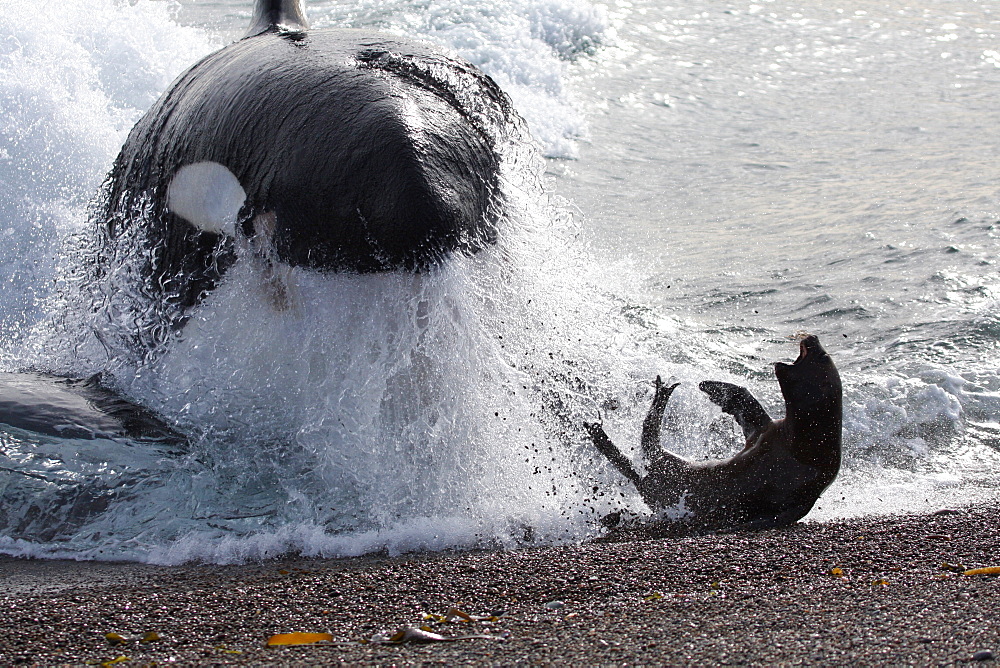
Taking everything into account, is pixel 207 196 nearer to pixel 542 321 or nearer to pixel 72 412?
pixel 72 412

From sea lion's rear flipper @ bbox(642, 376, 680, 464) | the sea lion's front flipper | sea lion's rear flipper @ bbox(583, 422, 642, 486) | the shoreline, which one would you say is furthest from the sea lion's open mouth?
sea lion's rear flipper @ bbox(583, 422, 642, 486)

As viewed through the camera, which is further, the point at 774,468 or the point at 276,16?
the point at 276,16

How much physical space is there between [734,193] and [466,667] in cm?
875

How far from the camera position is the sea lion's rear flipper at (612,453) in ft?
14.0

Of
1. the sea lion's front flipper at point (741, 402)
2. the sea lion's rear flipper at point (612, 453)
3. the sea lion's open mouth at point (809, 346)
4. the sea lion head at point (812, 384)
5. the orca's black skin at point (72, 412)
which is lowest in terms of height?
the orca's black skin at point (72, 412)

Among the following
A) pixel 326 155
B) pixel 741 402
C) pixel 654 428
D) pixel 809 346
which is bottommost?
pixel 654 428

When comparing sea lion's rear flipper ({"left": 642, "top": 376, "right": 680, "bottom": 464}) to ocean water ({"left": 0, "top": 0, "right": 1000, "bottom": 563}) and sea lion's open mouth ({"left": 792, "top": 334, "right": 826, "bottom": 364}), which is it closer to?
ocean water ({"left": 0, "top": 0, "right": 1000, "bottom": 563})

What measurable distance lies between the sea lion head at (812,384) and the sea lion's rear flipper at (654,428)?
1.57 feet

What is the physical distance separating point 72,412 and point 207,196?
3.69 ft

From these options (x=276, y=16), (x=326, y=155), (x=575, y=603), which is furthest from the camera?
(x=276, y=16)

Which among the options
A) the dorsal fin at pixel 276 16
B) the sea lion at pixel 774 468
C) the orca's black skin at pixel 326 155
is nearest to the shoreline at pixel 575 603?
the sea lion at pixel 774 468

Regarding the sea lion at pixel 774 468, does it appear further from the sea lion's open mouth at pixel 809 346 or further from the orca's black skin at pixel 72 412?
the orca's black skin at pixel 72 412

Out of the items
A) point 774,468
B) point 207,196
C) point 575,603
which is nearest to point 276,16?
point 207,196

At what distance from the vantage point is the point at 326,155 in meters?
3.67
